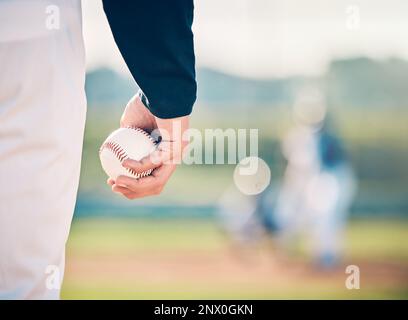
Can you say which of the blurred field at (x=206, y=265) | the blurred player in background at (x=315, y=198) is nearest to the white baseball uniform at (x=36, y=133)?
the blurred field at (x=206, y=265)

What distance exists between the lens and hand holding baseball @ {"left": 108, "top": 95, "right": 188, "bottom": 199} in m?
1.55

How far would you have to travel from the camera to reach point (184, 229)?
895cm

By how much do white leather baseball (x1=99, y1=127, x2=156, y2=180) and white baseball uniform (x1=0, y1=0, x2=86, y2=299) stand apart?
0.42m

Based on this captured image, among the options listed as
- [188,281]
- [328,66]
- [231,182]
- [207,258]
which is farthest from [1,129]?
[328,66]

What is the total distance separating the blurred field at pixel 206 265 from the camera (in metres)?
6.05

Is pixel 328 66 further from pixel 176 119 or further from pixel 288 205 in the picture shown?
pixel 176 119

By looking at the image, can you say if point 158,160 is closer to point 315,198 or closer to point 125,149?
point 125,149

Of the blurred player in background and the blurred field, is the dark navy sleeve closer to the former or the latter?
the blurred field

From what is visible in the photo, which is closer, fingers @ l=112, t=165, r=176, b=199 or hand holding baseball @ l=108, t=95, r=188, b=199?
hand holding baseball @ l=108, t=95, r=188, b=199

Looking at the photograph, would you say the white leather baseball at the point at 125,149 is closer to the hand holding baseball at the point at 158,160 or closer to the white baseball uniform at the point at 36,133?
Answer: the hand holding baseball at the point at 158,160

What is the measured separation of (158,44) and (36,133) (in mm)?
300

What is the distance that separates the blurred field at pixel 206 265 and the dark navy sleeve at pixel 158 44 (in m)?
4.35

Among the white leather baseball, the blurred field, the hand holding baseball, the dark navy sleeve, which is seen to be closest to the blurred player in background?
the blurred field

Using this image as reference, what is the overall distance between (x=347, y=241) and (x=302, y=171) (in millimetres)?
1169
